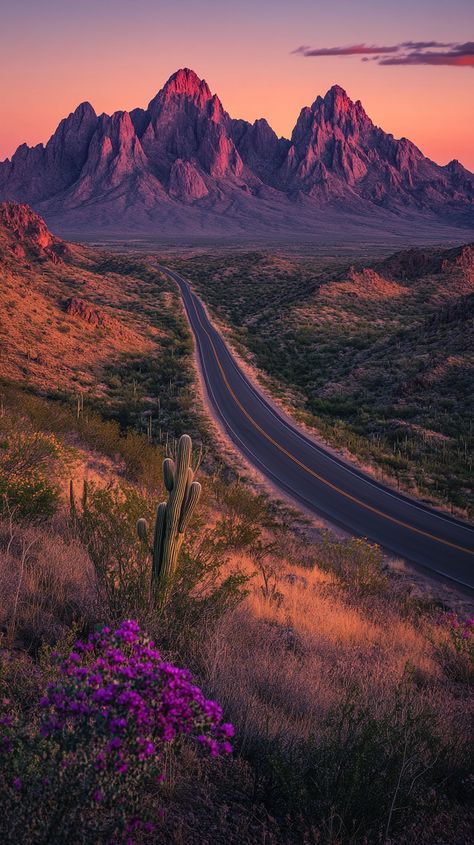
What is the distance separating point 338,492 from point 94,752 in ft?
81.1

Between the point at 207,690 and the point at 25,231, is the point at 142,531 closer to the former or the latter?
the point at 207,690

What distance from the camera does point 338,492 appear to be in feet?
87.8

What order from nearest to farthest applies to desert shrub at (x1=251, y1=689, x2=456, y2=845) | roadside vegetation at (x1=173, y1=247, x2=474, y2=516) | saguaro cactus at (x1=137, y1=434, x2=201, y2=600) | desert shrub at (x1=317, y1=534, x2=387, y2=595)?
desert shrub at (x1=251, y1=689, x2=456, y2=845) → saguaro cactus at (x1=137, y1=434, x2=201, y2=600) → desert shrub at (x1=317, y1=534, x2=387, y2=595) → roadside vegetation at (x1=173, y1=247, x2=474, y2=516)

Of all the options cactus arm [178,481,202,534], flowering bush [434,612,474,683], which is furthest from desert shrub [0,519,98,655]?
flowering bush [434,612,474,683]

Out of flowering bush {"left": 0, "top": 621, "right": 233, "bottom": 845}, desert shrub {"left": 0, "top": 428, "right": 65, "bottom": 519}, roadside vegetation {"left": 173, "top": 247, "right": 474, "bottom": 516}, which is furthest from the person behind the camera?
roadside vegetation {"left": 173, "top": 247, "right": 474, "bottom": 516}

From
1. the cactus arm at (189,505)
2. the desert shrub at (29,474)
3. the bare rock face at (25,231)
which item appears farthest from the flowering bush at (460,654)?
the bare rock face at (25,231)

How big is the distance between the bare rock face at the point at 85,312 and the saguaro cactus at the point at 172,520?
47.7 metres

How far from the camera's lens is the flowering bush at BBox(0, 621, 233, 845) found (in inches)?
109

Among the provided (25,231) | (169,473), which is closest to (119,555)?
(169,473)

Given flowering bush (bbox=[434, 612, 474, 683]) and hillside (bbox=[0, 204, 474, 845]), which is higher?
hillside (bbox=[0, 204, 474, 845])

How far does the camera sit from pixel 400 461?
1226 inches

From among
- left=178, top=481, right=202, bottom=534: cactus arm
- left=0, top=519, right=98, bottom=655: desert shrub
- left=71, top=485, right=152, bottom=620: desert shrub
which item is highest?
left=178, top=481, right=202, bottom=534: cactus arm

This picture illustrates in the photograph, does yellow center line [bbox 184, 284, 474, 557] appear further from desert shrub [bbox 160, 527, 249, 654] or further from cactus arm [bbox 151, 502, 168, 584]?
cactus arm [bbox 151, 502, 168, 584]

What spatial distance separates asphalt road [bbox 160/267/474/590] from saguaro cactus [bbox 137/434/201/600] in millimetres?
15513
